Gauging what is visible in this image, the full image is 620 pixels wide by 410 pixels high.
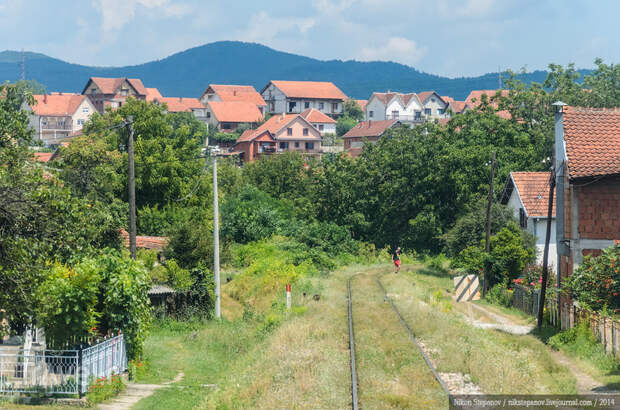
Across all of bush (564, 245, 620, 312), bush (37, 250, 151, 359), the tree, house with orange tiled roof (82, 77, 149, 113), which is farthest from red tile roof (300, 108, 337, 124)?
bush (37, 250, 151, 359)

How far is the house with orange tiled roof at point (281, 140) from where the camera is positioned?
374ft

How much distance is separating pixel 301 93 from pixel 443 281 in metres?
121

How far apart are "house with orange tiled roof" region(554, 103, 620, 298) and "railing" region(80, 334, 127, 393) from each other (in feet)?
55.2

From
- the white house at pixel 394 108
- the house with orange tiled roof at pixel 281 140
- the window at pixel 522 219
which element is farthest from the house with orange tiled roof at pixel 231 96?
the window at pixel 522 219

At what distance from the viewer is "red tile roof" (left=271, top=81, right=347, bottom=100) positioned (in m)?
161

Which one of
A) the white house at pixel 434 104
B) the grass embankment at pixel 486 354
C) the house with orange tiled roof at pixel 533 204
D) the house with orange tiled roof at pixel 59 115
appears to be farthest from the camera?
the white house at pixel 434 104

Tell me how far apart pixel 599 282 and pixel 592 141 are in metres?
6.40

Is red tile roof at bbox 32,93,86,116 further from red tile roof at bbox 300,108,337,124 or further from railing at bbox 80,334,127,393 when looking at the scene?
railing at bbox 80,334,127,393

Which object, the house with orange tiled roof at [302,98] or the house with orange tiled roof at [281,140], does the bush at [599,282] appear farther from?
the house with orange tiled roof at [302,98]

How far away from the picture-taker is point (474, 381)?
16.8 meters

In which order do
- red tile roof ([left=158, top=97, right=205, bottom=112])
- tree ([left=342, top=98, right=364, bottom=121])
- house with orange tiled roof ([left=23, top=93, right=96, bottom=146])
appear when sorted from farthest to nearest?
red tile roof ([left=158, top=97, right=205, bottom=112])
tree ([left=342, top=98, right=364, bottom=121])
house with orange tiled roof ([left=23, top=93, right=96, bottom=146])

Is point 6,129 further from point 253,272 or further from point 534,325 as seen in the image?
point 534,325

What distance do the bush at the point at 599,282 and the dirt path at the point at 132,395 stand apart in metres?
14.0

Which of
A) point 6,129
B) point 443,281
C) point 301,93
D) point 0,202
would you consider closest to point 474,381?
point 0,202
